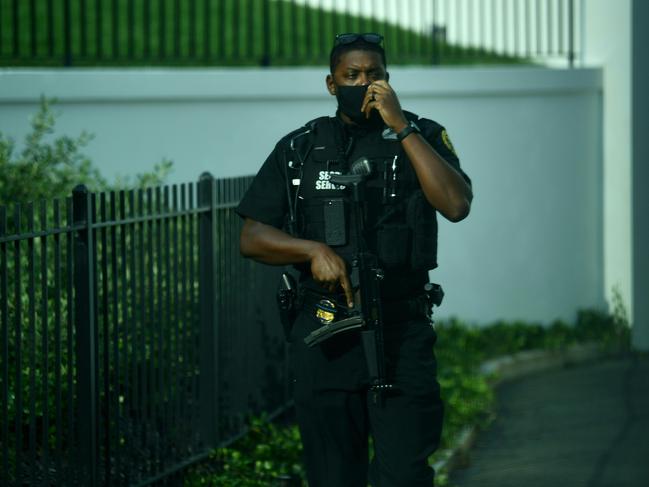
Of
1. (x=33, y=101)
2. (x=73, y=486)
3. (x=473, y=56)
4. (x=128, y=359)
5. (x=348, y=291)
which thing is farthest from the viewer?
(x=473, y=56)

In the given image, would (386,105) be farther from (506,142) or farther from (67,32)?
(506,142)

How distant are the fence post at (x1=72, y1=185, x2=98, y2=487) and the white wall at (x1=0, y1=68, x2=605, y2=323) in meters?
4.42

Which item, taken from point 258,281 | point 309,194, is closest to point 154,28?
point 258,281

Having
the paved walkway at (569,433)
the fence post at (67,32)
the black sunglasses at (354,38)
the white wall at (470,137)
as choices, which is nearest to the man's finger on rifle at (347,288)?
the black sunglasses at (354,38)

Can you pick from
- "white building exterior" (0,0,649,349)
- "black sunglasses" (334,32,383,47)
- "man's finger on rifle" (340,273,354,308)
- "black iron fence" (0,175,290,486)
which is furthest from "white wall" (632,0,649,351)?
"man's finger on rifle" (340,273,354,308)

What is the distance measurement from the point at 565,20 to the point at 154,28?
8844 millimetres

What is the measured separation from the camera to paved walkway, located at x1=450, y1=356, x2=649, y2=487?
22.7ft

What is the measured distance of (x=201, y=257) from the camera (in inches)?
261

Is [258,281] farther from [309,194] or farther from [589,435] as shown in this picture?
[309,194]

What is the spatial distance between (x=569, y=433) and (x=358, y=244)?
4.11 metres

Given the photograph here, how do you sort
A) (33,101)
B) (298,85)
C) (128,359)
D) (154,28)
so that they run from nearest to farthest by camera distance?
(128,359)
(33,101)
(298,85)
(154,28)

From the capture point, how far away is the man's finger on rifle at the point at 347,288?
423 cm

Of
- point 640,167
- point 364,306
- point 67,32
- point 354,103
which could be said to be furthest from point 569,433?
point 67,32

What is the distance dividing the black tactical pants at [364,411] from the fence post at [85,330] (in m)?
1.18
